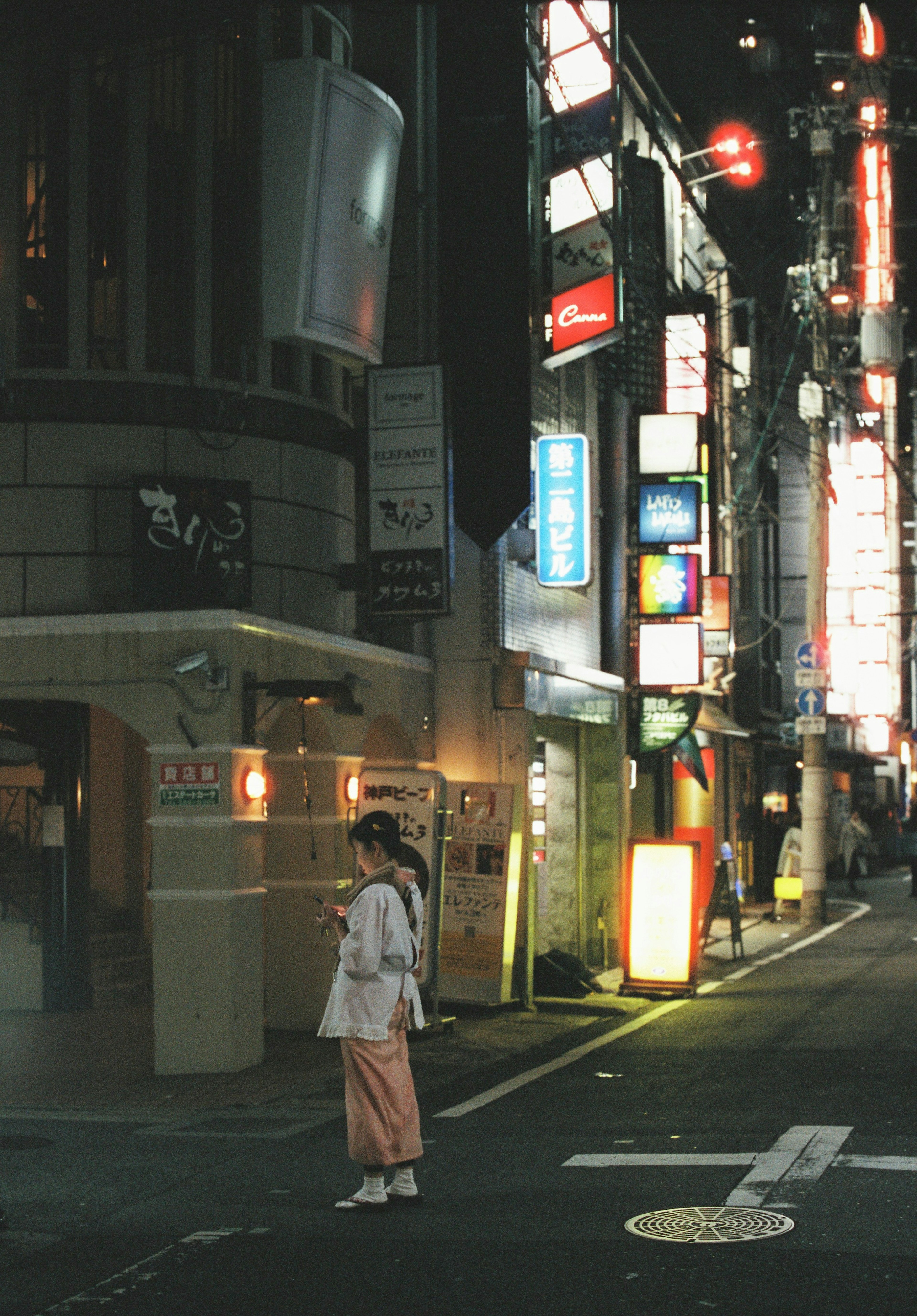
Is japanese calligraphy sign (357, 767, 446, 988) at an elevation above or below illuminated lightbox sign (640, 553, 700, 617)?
below

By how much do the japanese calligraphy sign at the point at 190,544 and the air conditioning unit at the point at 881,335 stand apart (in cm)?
3149

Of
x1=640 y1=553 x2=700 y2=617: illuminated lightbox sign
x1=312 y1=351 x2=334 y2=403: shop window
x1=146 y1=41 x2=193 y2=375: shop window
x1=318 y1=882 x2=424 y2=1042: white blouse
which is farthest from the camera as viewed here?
x1=640 y1=553 x2=700 y2=617: illuminated lightbox sign

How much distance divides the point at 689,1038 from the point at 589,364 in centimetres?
991

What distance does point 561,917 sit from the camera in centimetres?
1905

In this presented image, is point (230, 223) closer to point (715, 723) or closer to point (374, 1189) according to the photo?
point (374, 1189)

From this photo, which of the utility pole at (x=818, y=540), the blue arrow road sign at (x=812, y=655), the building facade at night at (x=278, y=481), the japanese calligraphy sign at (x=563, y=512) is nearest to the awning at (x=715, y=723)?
the utility pole at (x=818, y=540)

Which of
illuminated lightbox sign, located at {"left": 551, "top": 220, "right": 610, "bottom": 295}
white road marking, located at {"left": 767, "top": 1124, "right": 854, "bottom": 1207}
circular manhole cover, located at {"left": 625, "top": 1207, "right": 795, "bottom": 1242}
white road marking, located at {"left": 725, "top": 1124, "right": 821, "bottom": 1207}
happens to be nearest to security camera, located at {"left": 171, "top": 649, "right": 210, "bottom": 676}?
white road marking, located at {"left": 725, "top": 1124, "right": 821, "bottom": 1207}

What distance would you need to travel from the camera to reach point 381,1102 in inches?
288

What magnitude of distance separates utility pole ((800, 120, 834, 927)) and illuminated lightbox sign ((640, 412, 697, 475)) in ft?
10.7

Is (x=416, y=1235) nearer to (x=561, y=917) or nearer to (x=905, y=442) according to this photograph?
(x=561, y=917)

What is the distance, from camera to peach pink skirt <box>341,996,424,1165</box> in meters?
7.25

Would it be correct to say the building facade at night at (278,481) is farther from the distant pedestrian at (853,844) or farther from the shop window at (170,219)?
the distant pedestrian at (853,844)

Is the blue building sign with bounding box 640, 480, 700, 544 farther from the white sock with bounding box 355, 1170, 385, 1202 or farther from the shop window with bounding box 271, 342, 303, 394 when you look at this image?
the white sock with bounding box 355, 1170, 385, 1202

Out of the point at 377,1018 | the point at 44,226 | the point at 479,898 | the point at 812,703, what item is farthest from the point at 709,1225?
the point at 812,703
